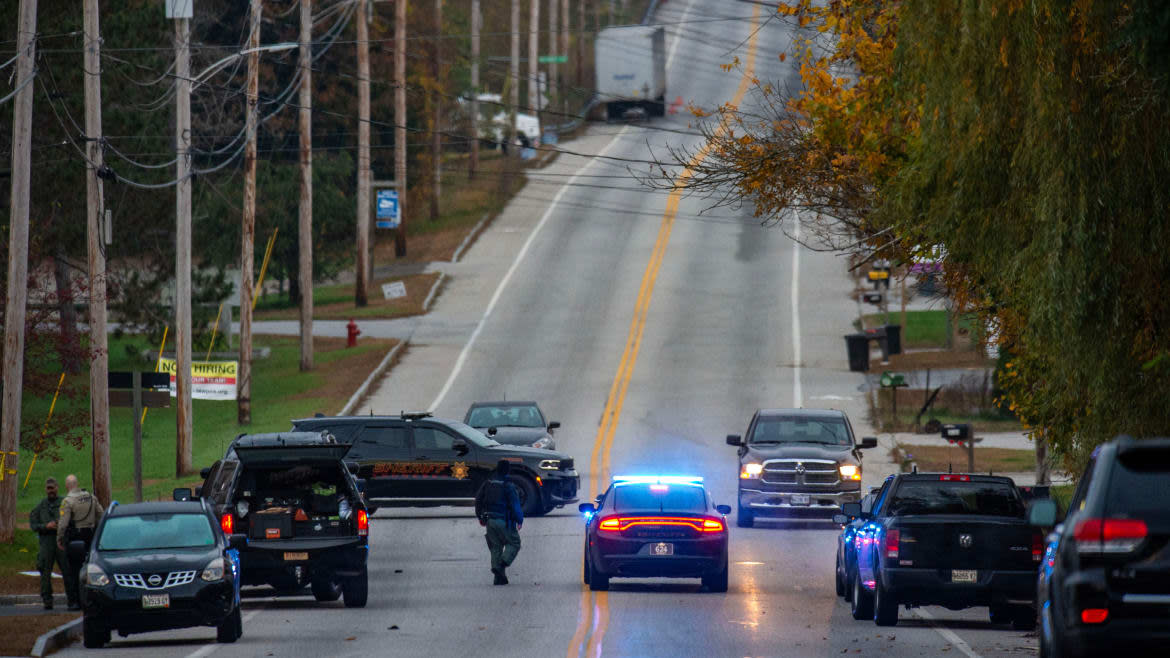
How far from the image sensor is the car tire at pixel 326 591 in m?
21.7

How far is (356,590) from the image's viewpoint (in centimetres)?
2095

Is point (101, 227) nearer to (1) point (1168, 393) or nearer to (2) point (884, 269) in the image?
(1) point (1168, 393)

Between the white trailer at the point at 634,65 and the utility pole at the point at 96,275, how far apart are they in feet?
167

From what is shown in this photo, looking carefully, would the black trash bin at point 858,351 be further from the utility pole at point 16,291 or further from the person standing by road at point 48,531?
the person standing by road at point 48,531

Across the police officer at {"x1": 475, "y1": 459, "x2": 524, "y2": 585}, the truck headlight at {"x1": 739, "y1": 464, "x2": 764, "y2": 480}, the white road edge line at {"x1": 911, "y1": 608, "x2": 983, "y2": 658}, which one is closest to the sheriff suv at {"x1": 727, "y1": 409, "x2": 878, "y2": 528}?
the truck headlight at {"x1": 739, "y1": 464, "x2": 764, "y2": 480}

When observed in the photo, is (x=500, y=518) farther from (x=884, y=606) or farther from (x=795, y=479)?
(x=795, y=479)

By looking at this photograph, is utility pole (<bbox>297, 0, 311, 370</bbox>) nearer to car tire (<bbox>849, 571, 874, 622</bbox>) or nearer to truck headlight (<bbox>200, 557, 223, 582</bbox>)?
truck headlight (<bbox>200, 557, 223, 582</bbox>)

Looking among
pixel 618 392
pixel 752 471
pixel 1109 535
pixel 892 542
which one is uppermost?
pixel 1109 535

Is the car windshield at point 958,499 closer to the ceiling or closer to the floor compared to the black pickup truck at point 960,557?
closer to the ceiling

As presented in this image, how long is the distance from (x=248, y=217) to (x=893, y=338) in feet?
64.6

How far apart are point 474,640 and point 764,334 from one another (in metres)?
38.0

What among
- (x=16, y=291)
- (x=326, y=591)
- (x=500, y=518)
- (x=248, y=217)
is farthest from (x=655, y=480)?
(x=248, y=217)

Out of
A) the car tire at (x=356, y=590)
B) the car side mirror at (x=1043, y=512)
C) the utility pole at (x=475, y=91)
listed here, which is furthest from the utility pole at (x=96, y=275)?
the utility pole at (x=475, y=91)

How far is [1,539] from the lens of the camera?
2675cm
